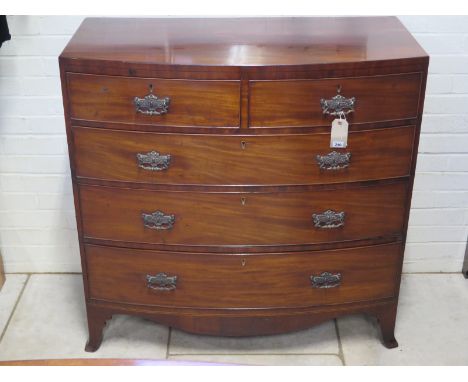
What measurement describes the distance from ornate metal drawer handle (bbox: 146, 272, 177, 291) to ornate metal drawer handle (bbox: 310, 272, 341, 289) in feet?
1.51

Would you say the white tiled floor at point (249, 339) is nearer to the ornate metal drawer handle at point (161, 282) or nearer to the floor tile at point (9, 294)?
the floor tile at point (9, 294)

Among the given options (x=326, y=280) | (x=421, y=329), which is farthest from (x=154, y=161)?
(x=421, y=329)

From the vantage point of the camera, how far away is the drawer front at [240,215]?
2.24m

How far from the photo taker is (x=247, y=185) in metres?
2.21

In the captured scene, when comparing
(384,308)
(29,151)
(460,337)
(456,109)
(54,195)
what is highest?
(456,109)

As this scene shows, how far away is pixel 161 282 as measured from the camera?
7.88 ft

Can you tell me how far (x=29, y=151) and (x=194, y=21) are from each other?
0.85 meters

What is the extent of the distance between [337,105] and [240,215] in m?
0.46

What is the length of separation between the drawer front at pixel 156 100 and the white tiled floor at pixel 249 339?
93 centimetres

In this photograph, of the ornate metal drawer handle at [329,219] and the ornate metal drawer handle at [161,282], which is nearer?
the ornate metal drawer handle at [329,219]

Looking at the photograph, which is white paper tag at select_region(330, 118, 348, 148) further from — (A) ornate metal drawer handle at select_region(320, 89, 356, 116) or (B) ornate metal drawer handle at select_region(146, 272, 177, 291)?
(B) ornate metal drawer handle at select_region(146, 272, 177, 291)

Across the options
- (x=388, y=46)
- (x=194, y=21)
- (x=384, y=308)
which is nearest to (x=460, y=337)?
(x=384, y=308)

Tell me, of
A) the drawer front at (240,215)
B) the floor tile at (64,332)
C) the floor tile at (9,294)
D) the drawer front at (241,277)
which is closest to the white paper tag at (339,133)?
the drawer front at (240,215)
